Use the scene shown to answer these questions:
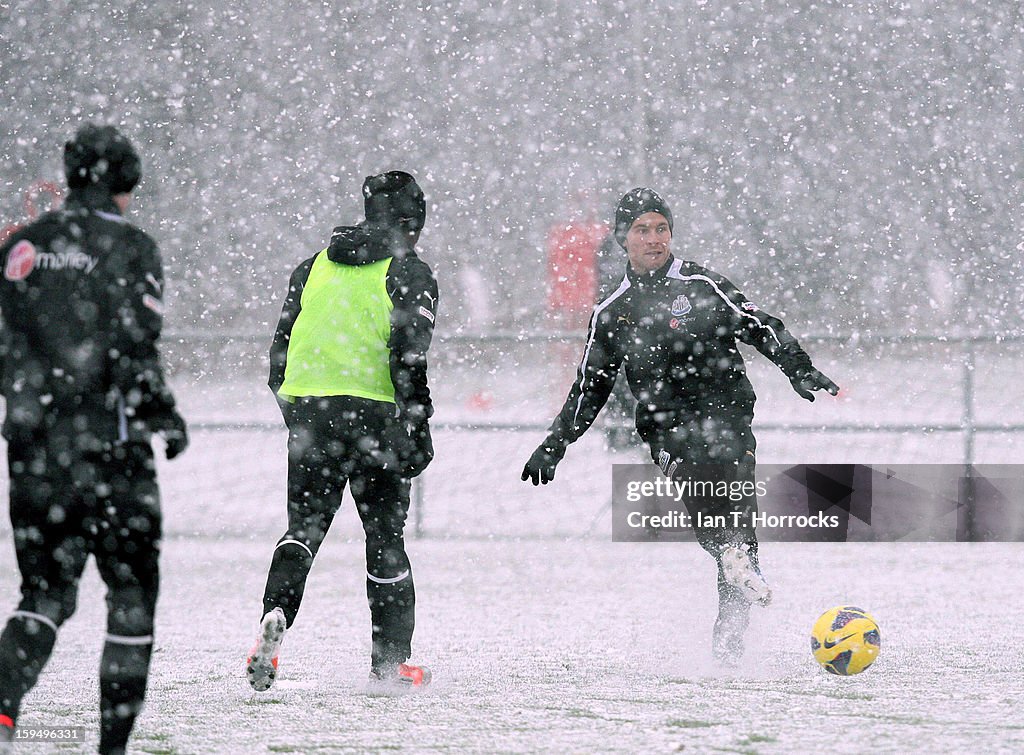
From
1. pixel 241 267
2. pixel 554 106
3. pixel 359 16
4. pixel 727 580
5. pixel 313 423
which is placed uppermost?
pixel 359 16

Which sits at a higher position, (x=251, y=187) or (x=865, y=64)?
(x=865, y=64)

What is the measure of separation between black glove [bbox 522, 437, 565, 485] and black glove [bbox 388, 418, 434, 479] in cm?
71

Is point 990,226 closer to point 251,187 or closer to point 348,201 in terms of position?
point 348,201

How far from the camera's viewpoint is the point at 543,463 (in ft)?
17.2

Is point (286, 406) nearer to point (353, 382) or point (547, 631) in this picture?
point (353, 382)

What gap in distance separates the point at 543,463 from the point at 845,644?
129cm

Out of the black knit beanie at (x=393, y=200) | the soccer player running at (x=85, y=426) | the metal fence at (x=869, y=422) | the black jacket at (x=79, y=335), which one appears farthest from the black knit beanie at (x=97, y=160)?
the metal fence at (x=869, y=422)

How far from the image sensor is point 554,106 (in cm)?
2803

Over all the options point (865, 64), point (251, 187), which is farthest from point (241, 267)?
point (865, 64)

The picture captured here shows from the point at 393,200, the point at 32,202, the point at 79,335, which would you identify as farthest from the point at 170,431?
the point at 32,202

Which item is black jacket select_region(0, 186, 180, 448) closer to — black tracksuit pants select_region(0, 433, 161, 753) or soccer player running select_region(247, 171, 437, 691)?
black tracksuit pants select_region(0, 433, 161, 753)

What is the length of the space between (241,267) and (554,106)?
718 centimetres

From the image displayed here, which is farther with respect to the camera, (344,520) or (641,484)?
(344,520)

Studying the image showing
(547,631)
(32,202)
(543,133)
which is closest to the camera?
(547,631)
